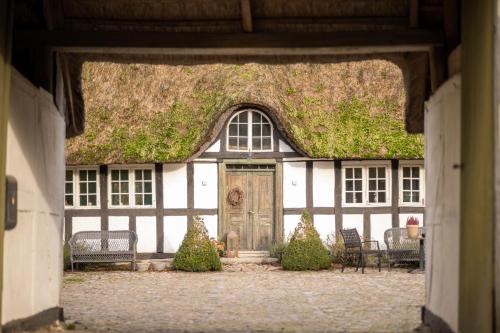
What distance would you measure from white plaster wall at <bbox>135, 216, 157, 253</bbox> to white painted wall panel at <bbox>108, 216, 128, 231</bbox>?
26cm

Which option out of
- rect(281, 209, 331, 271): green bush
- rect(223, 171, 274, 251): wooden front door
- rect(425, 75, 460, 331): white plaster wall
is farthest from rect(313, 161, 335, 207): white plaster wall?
rect(425, 75, 460, 331): white plaster wall

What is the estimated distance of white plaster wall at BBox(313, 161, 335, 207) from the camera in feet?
67.1

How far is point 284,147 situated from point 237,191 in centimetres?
156

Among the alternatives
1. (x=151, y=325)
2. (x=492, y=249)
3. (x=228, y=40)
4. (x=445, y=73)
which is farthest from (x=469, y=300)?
(x=151, y=325)

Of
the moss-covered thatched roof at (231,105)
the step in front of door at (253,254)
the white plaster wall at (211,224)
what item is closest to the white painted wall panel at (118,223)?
the moss-covered thatched roof at (231,105)

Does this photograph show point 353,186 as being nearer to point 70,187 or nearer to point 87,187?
point 87,187

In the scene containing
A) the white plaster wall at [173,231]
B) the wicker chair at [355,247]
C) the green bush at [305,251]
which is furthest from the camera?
the white plaster wall at [173,231]

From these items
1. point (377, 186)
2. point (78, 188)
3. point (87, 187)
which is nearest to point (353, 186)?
point (377, 186)

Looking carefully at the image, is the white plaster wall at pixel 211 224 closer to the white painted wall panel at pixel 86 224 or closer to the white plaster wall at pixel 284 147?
the white plaster wall at pixel 284 147

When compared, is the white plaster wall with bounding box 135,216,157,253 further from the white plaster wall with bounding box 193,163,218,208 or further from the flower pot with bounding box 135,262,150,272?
the white plaster wall with bounding box 193,163,218,208

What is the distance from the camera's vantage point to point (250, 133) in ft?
67.5

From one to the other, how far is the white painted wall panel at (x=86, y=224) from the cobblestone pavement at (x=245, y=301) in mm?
1795

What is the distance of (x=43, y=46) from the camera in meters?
8.50

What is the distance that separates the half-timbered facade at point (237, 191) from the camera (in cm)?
2034
